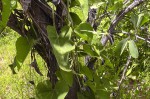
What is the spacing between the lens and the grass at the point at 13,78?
2.53 metres

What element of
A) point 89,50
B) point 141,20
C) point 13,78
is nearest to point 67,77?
point 89,50

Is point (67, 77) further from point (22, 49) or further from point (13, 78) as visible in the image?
point (13, 78)

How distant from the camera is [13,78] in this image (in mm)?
3008

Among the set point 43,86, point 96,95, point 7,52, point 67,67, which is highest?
point 67,67

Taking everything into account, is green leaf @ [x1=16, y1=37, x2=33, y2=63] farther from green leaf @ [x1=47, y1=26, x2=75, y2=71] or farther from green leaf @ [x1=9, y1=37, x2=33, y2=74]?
green leaf @ [x1=47, y1=26, x2=75, y2=71]

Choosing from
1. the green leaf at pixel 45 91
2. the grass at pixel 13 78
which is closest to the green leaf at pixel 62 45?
the green leaf at pixel 45 91

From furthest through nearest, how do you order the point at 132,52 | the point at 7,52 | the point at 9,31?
the point at 9,31, the point at 7,52, the point at 132,52

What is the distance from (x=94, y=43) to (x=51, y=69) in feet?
0.92

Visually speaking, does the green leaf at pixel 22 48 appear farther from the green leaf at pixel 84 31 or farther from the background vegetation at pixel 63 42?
the green leaf at pixel 84 31

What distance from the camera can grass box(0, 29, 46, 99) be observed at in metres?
2.53

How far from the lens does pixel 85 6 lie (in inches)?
31.5

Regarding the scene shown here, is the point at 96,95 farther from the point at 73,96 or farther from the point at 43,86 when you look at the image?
the point at 43,86

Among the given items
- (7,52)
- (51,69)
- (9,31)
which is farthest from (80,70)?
(9,31)

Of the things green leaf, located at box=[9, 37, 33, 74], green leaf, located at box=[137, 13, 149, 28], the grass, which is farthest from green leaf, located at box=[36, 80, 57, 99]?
the grass
